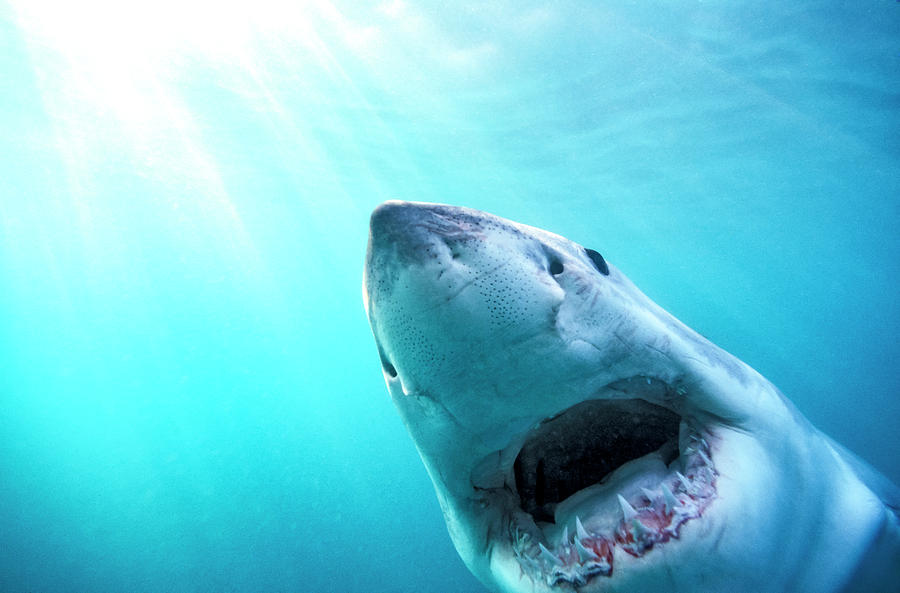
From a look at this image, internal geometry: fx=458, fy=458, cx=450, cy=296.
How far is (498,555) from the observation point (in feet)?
5.40

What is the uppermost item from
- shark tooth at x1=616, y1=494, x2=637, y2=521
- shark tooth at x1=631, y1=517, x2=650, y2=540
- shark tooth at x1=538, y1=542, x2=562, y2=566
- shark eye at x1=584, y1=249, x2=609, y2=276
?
shark eye at x1=584, y1=249, x2=609, y2=276

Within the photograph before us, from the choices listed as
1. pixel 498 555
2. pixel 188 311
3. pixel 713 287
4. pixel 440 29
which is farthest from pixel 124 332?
pixel 713 287

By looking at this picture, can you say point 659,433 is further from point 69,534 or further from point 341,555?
point 69,534

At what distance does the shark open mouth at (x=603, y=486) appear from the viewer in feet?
4.08

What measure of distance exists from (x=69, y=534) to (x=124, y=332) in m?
57.9

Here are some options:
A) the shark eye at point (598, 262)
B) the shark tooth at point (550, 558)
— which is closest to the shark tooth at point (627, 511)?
the shark tooth at point (550, 558)

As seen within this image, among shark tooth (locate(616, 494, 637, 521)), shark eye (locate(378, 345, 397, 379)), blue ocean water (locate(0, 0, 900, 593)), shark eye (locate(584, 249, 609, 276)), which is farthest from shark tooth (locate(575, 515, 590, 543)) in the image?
blue ocean water (locate(0, 0, 900, 593))

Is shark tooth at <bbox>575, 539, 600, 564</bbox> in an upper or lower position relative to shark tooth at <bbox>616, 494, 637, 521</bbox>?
lower

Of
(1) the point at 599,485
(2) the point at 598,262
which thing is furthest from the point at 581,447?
(2) the point at 598,262

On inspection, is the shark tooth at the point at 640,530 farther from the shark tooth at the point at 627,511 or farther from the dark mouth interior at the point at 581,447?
the dark mouth interior at the point at 581,447

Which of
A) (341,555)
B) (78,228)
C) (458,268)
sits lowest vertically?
(341,555)

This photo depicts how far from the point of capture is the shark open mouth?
1243 millimetres

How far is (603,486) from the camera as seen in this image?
1533 millimetres

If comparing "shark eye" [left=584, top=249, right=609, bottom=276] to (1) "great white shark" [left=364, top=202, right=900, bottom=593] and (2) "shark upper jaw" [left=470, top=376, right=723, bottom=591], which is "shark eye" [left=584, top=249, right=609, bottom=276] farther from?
(2) "shark upper jaw" [left=470, top=376, right=723, bottom=591]
